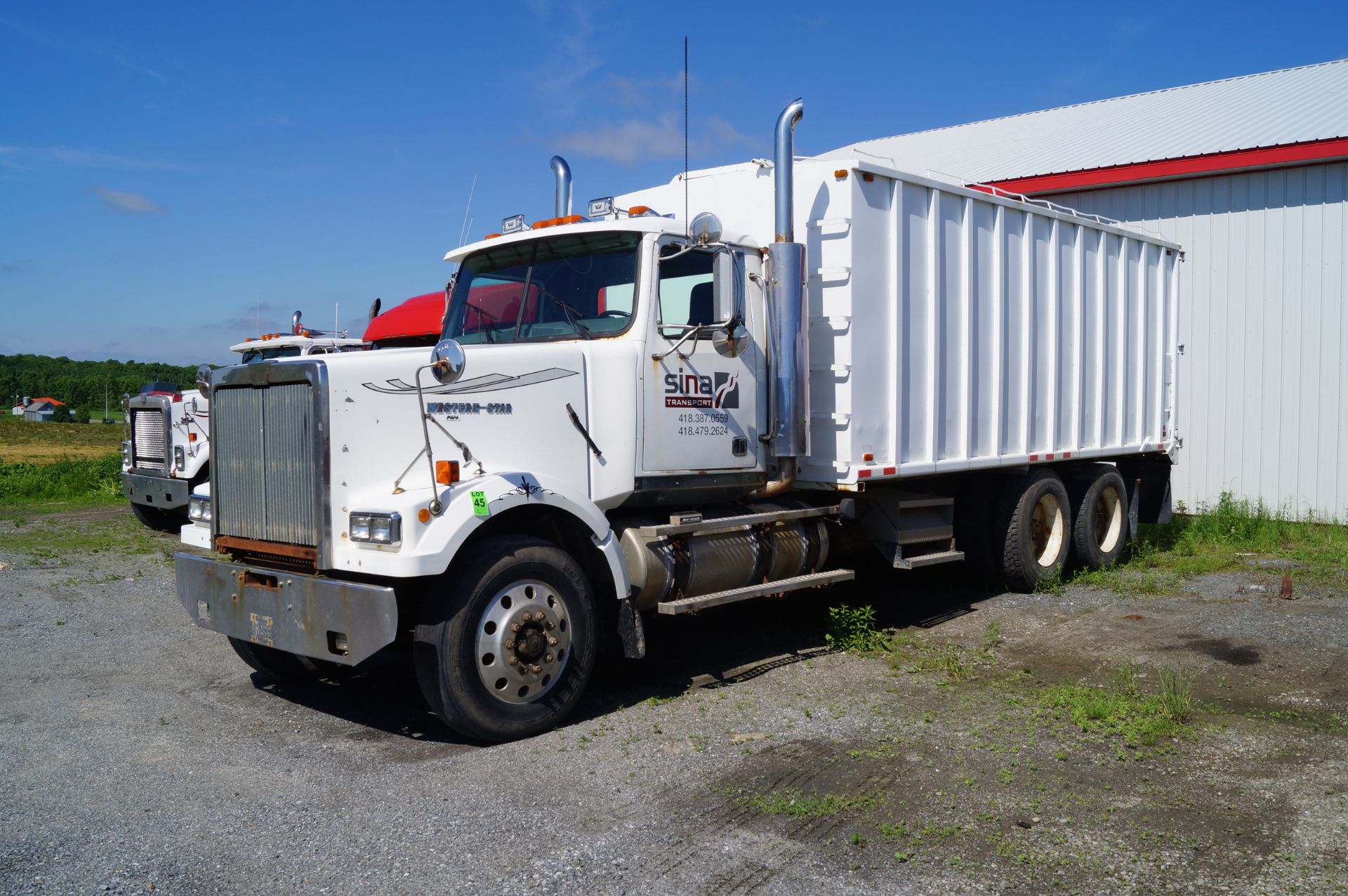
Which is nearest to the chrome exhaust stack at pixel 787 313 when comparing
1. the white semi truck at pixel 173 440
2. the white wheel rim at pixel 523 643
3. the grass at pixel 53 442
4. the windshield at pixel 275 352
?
the white wheel rim at pixel 523 643

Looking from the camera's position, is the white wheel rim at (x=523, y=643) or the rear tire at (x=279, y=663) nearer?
the white wheel rim at (x=523, y=643)

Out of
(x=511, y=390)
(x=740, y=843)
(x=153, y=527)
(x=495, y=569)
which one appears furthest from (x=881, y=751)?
(x=153, y=527)

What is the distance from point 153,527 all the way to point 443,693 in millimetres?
9588

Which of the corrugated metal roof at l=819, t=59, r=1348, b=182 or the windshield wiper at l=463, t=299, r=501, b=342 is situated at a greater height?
the corrugated metal roof at l=819, t=59, r=1348, b=182

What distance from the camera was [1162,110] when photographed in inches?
663

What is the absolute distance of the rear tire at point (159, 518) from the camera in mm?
13156

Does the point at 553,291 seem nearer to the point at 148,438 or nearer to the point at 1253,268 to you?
the point at 148,438

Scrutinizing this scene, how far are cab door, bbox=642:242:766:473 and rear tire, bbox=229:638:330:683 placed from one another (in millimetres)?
2455

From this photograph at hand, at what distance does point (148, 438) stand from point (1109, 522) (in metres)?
10.9

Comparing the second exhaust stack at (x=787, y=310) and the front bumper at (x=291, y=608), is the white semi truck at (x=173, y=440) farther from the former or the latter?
the second exhaust stack at (x=787, y=310)

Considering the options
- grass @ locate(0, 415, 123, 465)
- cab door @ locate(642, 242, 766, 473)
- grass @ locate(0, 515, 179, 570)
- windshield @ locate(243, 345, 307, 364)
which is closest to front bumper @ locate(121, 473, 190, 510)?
grass @ locate(0, 515, 179, 570)

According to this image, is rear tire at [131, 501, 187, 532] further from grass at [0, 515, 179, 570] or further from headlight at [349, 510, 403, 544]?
headlight at [349, 510, 403, 544]

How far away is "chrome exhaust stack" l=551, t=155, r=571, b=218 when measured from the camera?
27.7ft

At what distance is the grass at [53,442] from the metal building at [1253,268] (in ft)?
79.9
